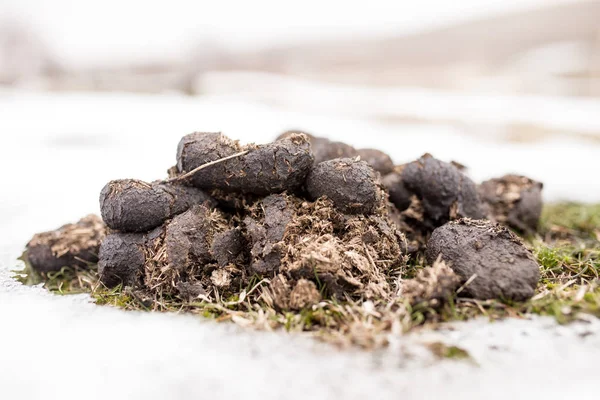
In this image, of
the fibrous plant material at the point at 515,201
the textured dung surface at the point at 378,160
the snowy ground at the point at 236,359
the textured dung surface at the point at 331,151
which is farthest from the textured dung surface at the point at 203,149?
the fibrous plant material at the point at 515,201

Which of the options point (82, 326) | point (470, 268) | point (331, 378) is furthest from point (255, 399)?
point (470, 268)

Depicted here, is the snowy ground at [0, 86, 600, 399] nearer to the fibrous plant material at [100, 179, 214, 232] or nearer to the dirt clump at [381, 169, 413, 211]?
the fibrous plant material at [100, 179, 214, 232]

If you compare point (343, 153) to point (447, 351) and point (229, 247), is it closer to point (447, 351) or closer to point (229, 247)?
point (229, 247)

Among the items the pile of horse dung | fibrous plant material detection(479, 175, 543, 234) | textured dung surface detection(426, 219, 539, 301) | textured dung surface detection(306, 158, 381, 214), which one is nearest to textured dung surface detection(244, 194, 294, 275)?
the pile of horse dung

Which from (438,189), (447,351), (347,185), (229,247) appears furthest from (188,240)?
(438,189)

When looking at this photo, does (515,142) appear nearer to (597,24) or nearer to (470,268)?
(597,24)

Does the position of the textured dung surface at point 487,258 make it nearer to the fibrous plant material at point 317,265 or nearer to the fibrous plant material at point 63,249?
the fibrous plant material at point 317,265
